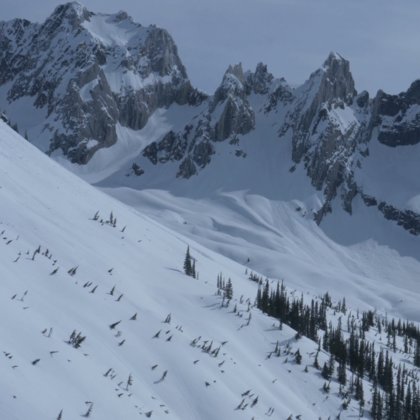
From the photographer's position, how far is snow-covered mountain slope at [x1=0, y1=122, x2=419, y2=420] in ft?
79.4

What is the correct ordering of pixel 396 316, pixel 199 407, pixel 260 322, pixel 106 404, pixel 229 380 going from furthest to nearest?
pixel 396 316, pixel 260 322, pixel 229 380, pixel 199 407, pixel 106 404

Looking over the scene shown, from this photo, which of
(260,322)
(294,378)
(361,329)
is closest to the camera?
(294,378)

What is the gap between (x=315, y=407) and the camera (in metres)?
40.8

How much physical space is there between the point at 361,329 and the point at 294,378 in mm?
54866

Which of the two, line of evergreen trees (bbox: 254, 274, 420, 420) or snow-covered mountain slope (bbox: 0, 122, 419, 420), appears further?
line of evergreen trees (bbox: 254, 274, 420, 420)

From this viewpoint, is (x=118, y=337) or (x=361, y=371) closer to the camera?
(x=118, y=337)

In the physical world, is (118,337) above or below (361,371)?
above

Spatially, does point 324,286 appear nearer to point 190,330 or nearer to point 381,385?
point 381,385

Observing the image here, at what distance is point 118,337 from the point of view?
31812mm

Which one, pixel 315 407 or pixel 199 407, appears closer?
pixel 199 407

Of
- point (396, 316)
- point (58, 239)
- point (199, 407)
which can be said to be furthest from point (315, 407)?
point (396, 316)

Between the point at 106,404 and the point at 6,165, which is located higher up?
the point at 6,165

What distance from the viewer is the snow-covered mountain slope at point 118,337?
79.4 ft

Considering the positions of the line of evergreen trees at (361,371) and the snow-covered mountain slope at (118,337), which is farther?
the line of evergreen trees at (361,371)
